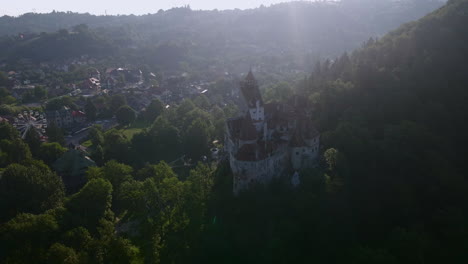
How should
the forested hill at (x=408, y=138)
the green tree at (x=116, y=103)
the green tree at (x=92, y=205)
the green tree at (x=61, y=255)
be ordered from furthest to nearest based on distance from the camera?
1. the green tree at (x=116, y=103)
2. the green tree at (x=92, y=205)
3. the forested hill at (x=408, y=138)
4. the green tree at (x=61, y=255)

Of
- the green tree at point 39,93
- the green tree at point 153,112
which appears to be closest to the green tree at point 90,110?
the green tree at point 153,112

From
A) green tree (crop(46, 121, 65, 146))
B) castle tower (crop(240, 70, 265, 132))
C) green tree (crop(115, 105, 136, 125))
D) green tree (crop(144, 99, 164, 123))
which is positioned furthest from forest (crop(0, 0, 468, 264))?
green tree (crop(144, 99, 164, 123))

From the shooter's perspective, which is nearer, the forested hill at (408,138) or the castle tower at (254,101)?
the forested hill at (408,138)

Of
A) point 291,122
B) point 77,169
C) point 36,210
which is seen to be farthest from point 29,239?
point 291,122

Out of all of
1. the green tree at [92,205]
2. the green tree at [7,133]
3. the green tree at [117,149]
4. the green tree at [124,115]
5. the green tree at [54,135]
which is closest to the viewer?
the green tree at [92,205]

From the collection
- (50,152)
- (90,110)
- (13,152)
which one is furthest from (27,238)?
(90,110)

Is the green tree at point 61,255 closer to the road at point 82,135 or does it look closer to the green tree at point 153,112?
the road at point 82,135

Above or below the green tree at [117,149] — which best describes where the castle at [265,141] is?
above

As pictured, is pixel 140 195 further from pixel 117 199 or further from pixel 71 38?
pixel 71 38
